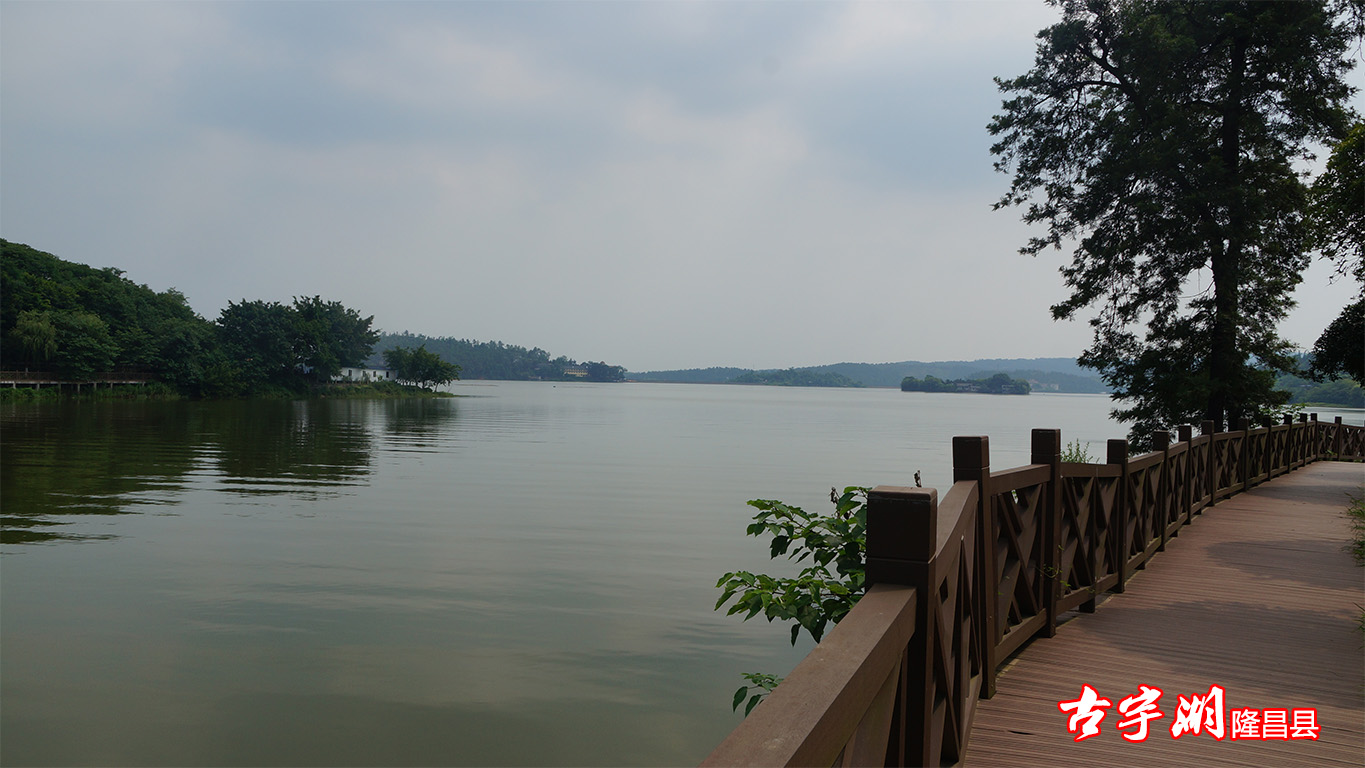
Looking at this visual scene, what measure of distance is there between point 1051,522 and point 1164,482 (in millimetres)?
4603

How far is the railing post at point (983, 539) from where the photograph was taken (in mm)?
3736

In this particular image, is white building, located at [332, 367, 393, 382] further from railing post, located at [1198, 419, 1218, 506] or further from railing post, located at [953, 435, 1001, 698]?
railing post, located at [953, 435, 1001, 698]

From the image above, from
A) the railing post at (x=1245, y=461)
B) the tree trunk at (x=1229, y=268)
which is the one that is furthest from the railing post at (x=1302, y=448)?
the railing post at (x=1245, y=461)

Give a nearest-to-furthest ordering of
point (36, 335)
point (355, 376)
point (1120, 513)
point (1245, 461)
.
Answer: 1. point (1120, 513)
2. point (1245, 461)
3. point (36, 335)
4. point (355, 376)

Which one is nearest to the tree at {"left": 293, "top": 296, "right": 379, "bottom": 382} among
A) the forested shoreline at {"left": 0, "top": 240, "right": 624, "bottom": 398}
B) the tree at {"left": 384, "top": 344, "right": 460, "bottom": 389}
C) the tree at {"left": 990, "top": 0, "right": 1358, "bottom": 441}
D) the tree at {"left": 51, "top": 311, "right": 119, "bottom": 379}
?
the forested shoreline at {"left": 0, "top": 240, "right": 624, "bottom": 398}

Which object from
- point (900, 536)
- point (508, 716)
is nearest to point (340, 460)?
point (508, 716)

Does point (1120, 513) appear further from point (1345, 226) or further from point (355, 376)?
point (355, 376)

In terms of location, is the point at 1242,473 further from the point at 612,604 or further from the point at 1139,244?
the point at 612,604

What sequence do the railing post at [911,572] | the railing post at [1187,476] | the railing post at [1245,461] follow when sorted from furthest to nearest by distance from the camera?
the railing post at [1245,461] → the railing post at [1187,476] → the railing post at [911,572]

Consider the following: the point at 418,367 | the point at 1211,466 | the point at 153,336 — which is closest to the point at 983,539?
the point at 1211,466

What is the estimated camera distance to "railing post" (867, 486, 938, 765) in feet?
7.16

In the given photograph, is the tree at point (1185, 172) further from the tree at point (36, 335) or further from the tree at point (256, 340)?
the tree at point (256, 340)

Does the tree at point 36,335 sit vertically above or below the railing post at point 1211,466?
above

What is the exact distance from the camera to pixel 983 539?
3898mm
